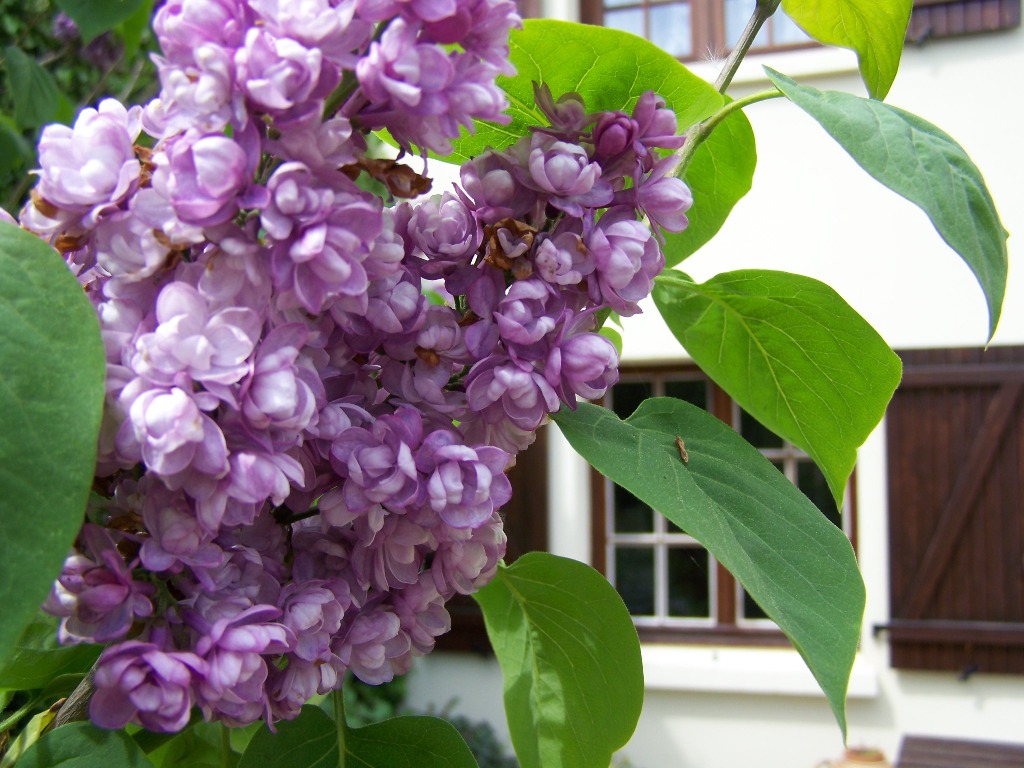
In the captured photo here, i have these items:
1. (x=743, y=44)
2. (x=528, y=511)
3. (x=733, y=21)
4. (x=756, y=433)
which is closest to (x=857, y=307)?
(x=756, y=433)

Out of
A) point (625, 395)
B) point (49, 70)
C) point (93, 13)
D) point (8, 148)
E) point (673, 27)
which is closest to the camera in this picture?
point (93, 13)

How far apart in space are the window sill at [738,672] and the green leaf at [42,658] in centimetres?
313

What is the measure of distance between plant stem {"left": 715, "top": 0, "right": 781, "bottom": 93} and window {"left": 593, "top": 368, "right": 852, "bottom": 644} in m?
3.03

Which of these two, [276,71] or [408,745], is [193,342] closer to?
[276,71]

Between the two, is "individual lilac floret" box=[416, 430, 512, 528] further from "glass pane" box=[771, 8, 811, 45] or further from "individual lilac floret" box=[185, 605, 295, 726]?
"glass pane" box=[771, 8, 811, 45]

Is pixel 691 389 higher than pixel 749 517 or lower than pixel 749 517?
lower

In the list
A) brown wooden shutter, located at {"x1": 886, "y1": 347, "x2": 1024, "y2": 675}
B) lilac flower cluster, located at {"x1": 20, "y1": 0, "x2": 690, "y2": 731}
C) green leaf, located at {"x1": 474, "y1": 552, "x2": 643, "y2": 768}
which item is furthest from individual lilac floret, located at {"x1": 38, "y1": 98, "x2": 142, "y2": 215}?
brown wooden shutter, located at {"x1": 886, "y1": 347, "x2": 1024, "y2": 675}

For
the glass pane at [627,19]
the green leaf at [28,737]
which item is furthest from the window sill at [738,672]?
the green leaf at [28,737]

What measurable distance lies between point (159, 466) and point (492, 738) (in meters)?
3.56

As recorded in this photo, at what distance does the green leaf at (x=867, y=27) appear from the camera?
42 cm

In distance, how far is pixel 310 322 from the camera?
0.77 feet

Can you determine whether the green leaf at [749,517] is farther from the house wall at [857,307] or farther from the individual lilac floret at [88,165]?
the house wall at [857,307]

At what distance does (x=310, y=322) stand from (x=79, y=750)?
11 cm

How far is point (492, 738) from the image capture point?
3.56 meters
